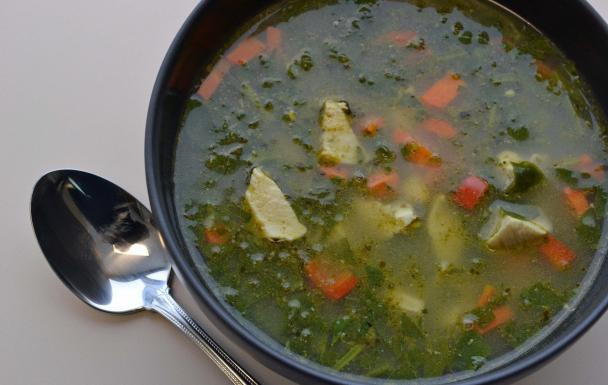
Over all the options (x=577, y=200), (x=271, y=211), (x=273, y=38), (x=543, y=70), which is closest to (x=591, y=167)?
(x=577, y=200)

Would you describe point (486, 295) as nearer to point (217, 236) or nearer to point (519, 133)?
point (519, 133)

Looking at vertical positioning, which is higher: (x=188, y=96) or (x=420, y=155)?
(x=188, y=96)

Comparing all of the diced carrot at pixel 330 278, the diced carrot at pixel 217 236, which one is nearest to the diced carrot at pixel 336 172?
the diced carrot at pixel 330 278

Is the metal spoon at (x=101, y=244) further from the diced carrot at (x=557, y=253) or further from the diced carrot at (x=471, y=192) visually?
the diced carrot at (x=557, y=253)

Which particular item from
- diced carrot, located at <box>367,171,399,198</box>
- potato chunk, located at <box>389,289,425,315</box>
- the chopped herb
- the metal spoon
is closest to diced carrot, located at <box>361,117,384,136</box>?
diced carrot, located at <box>367,171,399,198</box>

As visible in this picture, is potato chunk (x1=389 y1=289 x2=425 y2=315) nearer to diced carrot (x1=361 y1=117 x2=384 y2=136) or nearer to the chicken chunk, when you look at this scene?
the chicken chunk

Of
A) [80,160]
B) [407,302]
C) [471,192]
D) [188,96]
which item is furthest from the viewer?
[80,160]
